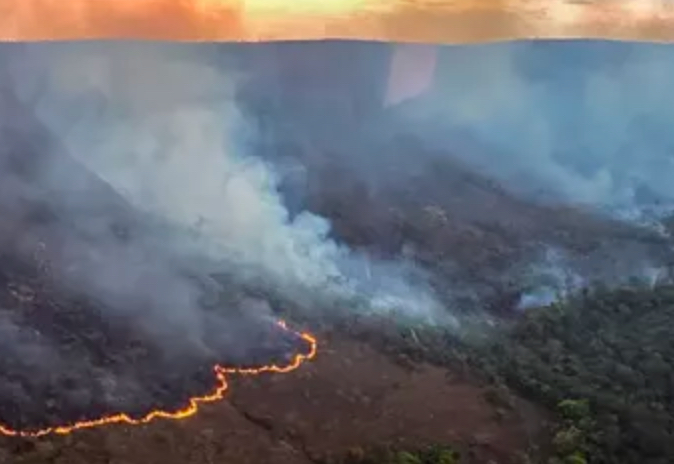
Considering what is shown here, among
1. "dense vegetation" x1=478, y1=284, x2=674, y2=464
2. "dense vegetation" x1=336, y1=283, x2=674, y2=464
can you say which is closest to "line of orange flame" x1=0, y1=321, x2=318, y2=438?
"dense vegetation" x1=336, y1=283, x2=674, y2=464

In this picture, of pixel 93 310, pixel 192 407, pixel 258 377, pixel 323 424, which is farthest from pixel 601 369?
pixel 93 310

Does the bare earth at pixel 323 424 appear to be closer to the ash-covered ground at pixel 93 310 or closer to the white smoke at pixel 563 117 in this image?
the ash-covered ground at pixel 93 310

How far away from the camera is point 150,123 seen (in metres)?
9.40

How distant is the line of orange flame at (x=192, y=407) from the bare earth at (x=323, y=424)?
0.06 metres

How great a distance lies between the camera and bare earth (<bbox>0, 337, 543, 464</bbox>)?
6730 mm

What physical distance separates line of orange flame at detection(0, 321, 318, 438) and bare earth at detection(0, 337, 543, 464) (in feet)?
0.19

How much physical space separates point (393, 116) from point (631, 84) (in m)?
2.58

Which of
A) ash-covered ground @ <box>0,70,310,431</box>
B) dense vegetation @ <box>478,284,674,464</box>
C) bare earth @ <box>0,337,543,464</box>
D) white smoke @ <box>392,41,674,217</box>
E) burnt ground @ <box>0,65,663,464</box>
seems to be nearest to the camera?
bare earth @ <box>0,337,543,464</box>

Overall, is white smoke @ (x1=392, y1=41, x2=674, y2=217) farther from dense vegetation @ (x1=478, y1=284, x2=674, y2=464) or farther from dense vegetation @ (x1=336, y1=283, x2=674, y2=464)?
dense vegetation @ (x1=336, y1=283, x2=674, y2=464)

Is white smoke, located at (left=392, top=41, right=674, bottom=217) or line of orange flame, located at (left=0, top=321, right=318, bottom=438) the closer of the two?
line of orange flame, located at (left=0, top=321, right=318, bottom=438)

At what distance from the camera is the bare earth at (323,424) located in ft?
22.1

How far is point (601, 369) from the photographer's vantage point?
8156mm

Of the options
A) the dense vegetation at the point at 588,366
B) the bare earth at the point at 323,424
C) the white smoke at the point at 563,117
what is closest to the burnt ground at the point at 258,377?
the bare earth at the point at 323,424

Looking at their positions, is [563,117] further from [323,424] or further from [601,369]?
[323,424]
